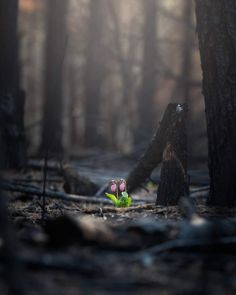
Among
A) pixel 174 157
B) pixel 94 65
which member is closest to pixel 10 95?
pixel 174 157

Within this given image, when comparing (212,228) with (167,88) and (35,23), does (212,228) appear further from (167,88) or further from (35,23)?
(167,88)

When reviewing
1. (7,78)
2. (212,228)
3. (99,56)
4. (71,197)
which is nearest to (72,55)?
(99,56)

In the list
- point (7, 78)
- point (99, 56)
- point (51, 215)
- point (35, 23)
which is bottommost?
point (51, 215)

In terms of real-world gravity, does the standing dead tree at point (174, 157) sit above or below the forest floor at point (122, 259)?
above

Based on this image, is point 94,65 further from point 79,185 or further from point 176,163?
point 176,163

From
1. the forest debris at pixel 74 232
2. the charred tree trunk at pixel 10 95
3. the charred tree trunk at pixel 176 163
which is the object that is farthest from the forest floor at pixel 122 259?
the charred tree trunk at pixel 10 95

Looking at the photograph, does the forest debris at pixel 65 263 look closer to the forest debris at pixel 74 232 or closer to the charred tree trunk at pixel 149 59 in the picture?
the forest debris at pixel 74 232
